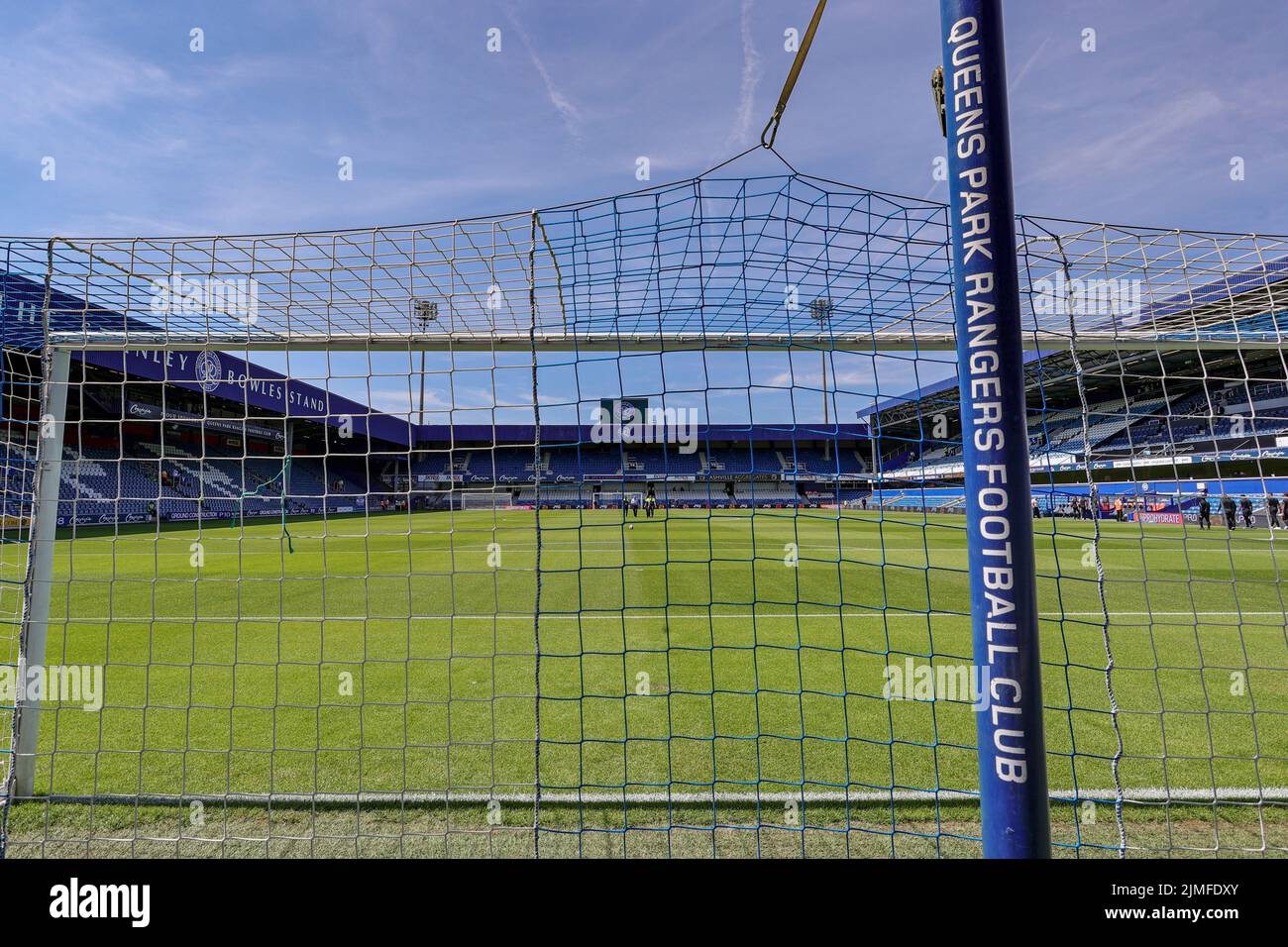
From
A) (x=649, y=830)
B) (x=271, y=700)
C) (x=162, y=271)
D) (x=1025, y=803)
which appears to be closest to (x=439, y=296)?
(x=162, y=271)

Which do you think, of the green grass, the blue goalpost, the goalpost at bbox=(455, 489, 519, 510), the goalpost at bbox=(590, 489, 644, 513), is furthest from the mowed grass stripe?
the blue goalpost

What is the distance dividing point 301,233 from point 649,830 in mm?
3581

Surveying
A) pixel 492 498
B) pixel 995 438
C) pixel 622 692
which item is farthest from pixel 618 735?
pixel 995 438

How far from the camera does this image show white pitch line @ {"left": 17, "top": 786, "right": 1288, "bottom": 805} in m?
3.33

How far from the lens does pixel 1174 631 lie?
24.6 ft

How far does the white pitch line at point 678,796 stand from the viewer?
10.9ft

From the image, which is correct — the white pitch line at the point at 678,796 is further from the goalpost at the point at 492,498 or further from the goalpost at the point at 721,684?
the goalpost at the point at 492,498

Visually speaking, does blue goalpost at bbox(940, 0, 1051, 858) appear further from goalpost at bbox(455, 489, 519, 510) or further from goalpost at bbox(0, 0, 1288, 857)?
goalpost at bbox(455, 489, 519, 510)

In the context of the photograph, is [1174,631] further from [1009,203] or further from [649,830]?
[1009,203]

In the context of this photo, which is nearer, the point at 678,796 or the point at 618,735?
the point at 678,796

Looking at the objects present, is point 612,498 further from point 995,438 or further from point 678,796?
point 995,438

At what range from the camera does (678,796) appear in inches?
133

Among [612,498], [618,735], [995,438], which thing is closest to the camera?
[995,438]
